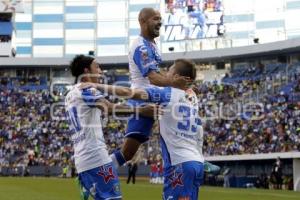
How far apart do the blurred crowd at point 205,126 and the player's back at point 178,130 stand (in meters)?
28.5

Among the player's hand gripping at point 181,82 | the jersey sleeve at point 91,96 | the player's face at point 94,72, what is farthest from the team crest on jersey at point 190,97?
the player's face at point 94,72

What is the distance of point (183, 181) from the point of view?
7305 millimetres

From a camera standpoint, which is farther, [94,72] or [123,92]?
[94,72]

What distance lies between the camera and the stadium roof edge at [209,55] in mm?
50750

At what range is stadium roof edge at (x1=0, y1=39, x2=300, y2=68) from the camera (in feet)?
167

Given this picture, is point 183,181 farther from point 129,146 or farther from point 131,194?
point 131,194

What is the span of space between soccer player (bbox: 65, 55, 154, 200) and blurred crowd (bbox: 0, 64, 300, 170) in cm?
2855

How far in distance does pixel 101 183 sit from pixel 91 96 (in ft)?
3.47

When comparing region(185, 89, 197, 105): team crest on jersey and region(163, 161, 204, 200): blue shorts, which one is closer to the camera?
region(163, 161, 204, 200): blue shorts

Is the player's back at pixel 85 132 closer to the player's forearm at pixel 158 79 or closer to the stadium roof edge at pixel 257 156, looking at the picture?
the player's forearm at pixel 158 79

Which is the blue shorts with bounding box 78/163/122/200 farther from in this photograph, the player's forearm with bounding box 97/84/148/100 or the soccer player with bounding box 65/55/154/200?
the player's forearm with bounding box 97/84/148/100

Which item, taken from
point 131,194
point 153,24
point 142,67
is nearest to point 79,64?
point 142,67

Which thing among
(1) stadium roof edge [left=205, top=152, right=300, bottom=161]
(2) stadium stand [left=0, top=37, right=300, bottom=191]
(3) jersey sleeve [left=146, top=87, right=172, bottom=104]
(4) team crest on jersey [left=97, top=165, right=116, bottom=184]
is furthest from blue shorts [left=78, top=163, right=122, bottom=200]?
(2) stadium stand [left=0, top=37, right=300, bottom=191]

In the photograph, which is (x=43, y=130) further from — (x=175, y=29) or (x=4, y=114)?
(x=175, y=29)
